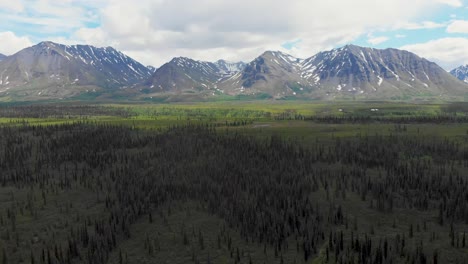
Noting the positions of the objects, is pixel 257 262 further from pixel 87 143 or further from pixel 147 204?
pixel 87 143

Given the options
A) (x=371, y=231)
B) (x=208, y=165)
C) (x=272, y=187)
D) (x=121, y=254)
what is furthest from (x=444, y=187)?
(x=121, y=254)

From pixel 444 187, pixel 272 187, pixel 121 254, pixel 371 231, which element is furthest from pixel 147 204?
pixel 444 187

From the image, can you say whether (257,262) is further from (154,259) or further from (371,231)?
(371,231)

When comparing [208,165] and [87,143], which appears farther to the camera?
[87,143]

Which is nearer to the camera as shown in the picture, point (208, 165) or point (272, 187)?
point (272, 187)

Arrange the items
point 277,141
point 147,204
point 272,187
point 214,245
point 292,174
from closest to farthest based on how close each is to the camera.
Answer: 1. point 214,245
2. point 147,204
3. point 272,187
4. point 292,174
5. point 277,141

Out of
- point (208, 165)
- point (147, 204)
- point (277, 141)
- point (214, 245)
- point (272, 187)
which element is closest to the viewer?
point (214, 245)

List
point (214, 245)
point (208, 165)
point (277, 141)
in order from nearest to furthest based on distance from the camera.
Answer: point (214, 245) → point (208, 165) → point (277, 141)

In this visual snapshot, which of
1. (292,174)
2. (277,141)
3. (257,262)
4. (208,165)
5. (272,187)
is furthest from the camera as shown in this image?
(277,141)
